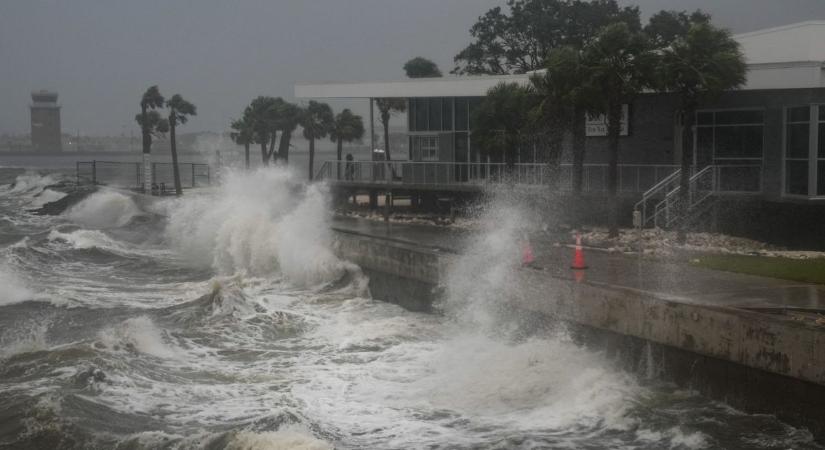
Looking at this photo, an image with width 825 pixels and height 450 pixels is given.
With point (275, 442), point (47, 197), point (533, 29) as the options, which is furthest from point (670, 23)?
point (275, 442)

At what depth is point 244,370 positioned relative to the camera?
51.2 ft

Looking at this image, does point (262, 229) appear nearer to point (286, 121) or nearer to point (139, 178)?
point (286, 121)

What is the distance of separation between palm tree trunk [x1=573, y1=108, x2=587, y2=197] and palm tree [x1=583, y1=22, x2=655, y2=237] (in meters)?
1.22

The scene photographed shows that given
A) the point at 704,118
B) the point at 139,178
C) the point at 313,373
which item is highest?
the point at 704,118

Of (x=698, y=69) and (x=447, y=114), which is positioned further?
(x=447, y=114)

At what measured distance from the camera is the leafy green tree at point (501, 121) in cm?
2961

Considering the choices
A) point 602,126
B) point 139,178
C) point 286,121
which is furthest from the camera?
point 139,178

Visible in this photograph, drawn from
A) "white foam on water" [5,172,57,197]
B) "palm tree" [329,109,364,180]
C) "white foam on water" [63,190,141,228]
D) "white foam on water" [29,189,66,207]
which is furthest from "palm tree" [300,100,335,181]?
"white foam on water" [5,172,57,197]

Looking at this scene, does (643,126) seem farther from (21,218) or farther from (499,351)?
(21,218)

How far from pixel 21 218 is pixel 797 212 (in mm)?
41438

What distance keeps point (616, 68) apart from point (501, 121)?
7.03m

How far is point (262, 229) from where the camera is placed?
30797 millimetres

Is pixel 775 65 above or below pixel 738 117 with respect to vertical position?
above

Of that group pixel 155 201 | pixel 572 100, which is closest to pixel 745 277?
pixel 572 100
